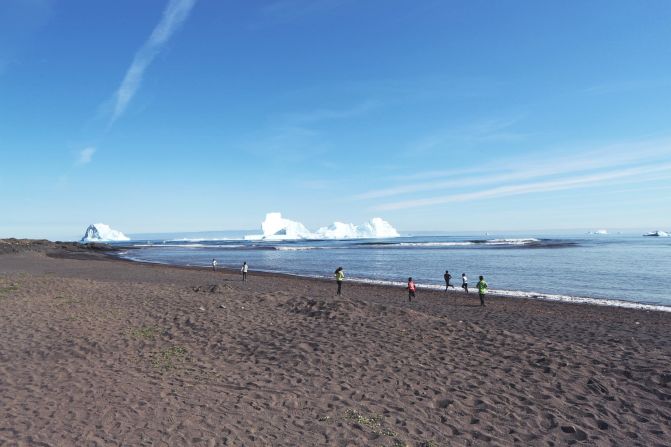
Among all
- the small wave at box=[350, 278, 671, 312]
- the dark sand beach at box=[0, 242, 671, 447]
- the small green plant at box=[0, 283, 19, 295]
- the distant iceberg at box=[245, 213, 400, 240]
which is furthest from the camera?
the distant iceberg at box=[245, 213, 400, 240]

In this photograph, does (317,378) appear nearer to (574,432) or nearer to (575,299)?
(574,432)

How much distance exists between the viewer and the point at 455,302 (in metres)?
22.1

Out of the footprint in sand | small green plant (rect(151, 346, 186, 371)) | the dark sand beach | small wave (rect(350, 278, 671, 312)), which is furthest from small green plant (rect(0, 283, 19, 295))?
small wave (rect(350, 278, 671, 312))

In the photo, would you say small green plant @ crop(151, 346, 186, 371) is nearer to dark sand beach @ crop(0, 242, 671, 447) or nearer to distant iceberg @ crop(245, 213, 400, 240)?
dark sand beach @ crop(0, 242, 671, 447)

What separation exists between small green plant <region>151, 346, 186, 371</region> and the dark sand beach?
0.15 feet

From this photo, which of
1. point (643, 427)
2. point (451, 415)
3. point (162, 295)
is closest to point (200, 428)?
point (451, 415)

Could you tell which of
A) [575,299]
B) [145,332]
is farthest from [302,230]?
[145,332]

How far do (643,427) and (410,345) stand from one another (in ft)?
17.3

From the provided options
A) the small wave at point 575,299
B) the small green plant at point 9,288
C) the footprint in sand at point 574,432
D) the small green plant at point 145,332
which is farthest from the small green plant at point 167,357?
the small wave at point 575,299

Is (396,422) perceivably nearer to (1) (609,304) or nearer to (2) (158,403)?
(2) (158,403)

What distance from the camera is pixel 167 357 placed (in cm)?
1015

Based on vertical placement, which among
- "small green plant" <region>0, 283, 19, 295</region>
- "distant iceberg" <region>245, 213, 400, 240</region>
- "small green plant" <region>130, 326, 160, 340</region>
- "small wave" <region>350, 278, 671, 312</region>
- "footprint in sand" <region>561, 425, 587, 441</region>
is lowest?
"small wave" <region>350, 278, 671, 312</region>

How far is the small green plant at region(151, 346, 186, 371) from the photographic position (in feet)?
31.2

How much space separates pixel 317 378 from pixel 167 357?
3807 mm
